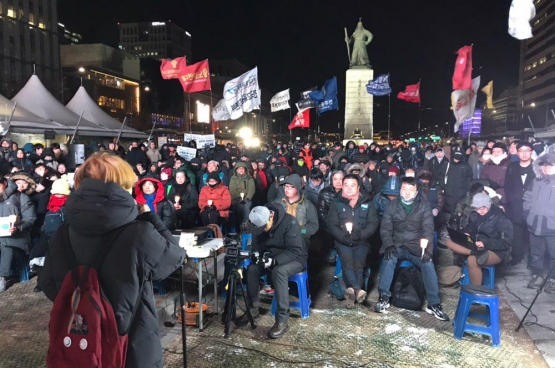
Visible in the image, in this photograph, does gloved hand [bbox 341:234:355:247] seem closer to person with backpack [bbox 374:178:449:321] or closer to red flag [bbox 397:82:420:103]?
person with backpack [bbox 374:178:449:321]

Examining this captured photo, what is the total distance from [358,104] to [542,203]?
21226mm

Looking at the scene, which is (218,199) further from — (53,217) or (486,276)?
(486,276)

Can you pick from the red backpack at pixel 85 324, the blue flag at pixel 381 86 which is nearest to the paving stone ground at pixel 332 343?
the red backpack at pixel 85 324

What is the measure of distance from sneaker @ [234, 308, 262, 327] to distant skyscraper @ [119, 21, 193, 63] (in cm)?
15791

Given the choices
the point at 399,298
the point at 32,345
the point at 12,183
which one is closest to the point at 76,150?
the point at 12,183

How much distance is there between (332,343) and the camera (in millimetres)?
4730

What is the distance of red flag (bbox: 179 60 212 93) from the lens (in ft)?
56.7

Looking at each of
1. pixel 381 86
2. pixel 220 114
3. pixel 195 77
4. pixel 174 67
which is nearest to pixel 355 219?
pixel 220 114

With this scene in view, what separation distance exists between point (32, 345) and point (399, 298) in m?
4.36

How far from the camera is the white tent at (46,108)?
17.0m

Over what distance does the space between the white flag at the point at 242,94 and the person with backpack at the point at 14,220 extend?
10.1m

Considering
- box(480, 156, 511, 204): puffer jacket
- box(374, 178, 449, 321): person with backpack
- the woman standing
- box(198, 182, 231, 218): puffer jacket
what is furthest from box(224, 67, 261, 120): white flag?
box(374, 178, 449, 321): person with backpack

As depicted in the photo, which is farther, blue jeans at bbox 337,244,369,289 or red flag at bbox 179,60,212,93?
red flag at bbox 179,60,212,93

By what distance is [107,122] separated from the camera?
20.6 meters
